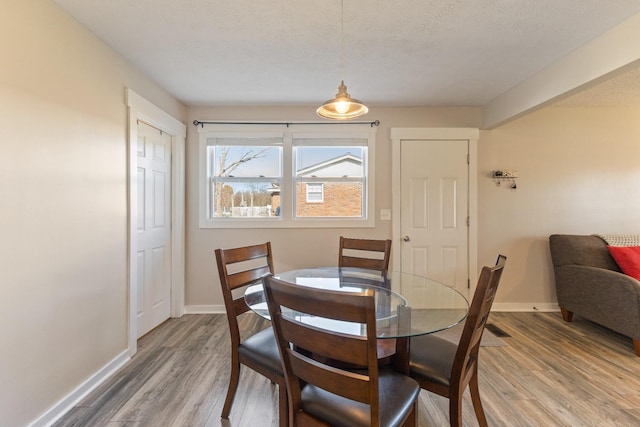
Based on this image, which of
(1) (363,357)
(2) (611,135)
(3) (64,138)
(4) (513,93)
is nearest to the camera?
(1) (363,357)

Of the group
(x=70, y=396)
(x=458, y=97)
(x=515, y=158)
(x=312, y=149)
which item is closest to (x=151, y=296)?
(x=70, y=396)

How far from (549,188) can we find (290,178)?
3057 millimetres

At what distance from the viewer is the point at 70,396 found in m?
1.72

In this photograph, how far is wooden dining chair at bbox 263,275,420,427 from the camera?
0.83 metres

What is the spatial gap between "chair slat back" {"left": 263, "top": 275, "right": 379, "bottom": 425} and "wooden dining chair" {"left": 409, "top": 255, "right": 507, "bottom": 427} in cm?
58

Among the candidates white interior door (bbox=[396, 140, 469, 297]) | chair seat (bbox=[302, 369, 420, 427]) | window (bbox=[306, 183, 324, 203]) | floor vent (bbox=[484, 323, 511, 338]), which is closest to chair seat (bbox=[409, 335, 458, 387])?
chair seat (bbox=[302, 369, 420, 427])

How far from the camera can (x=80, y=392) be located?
1.79 meters

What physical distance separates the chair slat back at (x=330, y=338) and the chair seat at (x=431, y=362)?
578 mm

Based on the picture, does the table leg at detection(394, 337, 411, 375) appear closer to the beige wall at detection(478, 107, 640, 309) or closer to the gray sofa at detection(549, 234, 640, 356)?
the gray sofa at detection(549, 234, 640, 356)

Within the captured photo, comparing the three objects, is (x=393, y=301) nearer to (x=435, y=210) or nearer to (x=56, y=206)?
(x=435, y=210)

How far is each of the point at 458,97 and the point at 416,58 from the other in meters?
1.09

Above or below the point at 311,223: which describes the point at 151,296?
below

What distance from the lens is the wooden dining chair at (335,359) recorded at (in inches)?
32.7

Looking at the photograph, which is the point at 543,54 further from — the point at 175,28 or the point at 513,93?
the point at 175,28
